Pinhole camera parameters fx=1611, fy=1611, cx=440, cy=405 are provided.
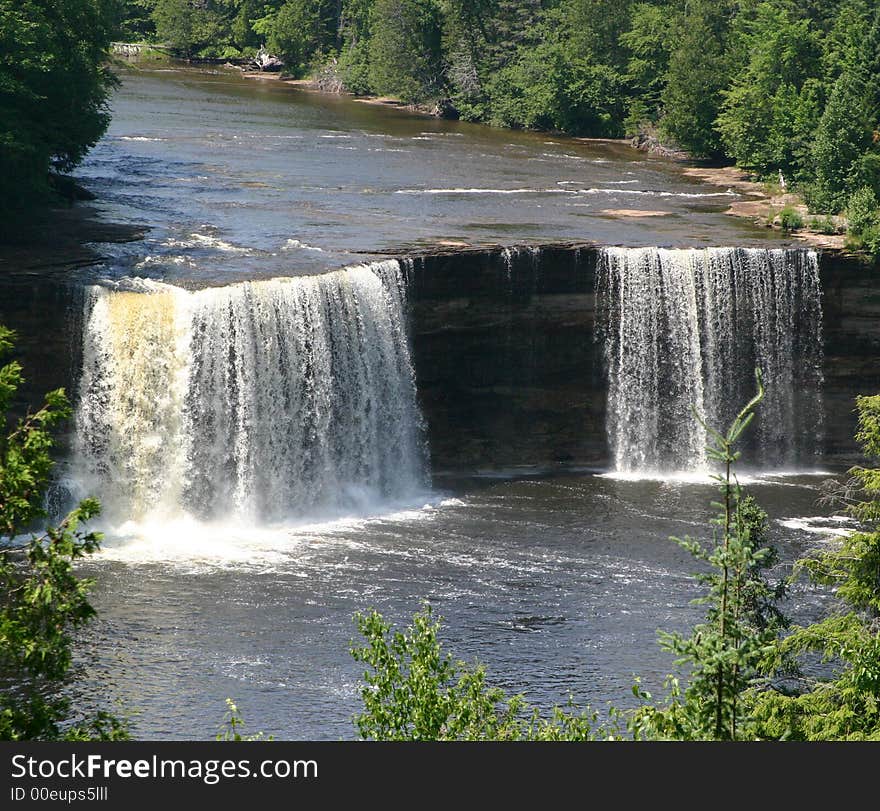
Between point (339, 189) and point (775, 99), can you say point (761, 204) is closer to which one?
point (775, 99)

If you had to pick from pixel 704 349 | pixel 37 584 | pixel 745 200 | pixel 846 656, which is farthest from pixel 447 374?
pixel 37 584

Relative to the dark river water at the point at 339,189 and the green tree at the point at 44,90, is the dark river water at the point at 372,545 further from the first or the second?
the green tree at the point at 44,90

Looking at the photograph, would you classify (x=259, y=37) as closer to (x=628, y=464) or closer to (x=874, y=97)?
(x=874, y=97)

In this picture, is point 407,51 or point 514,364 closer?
point 514,364

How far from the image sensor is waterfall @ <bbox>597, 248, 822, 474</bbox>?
1718 inches

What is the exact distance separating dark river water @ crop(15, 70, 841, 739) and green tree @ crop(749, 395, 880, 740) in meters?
5.48

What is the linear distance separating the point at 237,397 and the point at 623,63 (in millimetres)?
47673

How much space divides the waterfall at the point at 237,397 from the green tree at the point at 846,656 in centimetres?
1684

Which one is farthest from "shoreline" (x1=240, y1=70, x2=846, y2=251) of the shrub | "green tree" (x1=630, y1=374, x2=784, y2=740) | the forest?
"green tree" (x1=630, y1=374, x2=784, y2=740)

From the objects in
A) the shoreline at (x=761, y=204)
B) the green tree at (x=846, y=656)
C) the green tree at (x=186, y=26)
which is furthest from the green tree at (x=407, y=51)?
the green tree at (x=846, y=656)

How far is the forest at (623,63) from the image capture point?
56.4 meters

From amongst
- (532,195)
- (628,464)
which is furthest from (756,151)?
(628,464)

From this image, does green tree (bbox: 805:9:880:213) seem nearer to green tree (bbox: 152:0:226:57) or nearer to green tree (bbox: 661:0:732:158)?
green tree (bbox: 661:0:732:158)

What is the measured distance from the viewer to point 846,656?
22406 mm
